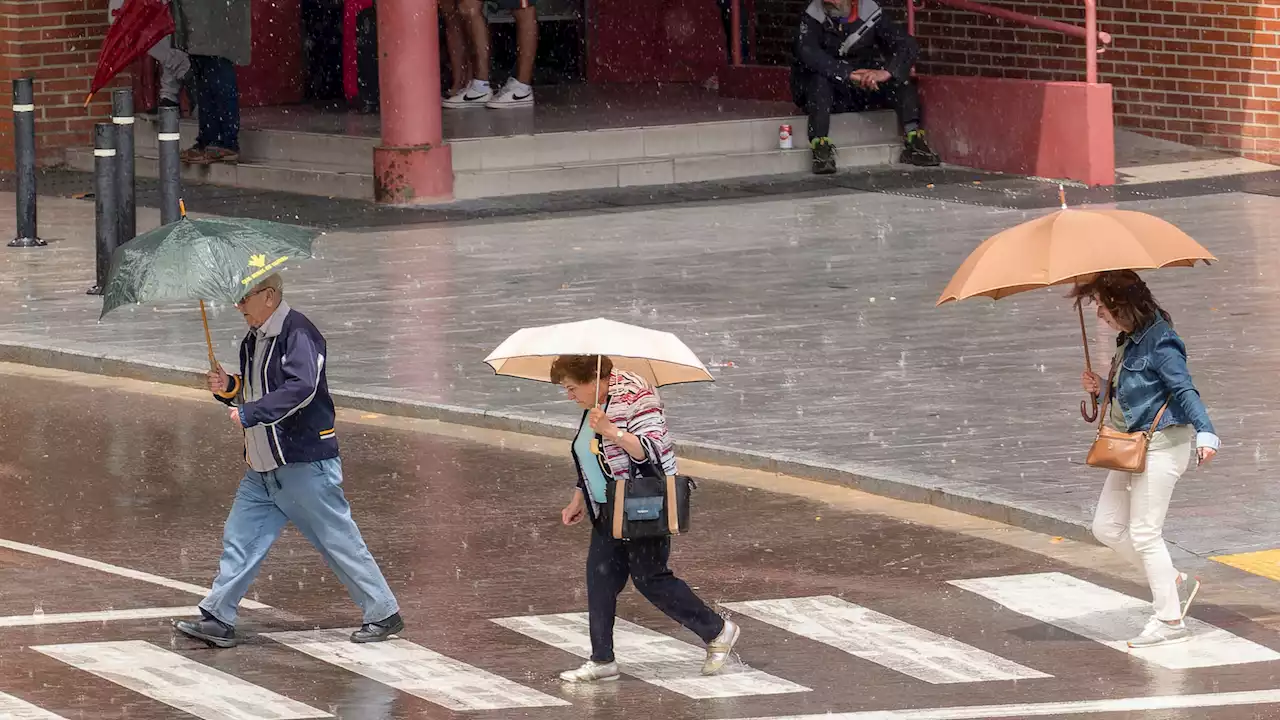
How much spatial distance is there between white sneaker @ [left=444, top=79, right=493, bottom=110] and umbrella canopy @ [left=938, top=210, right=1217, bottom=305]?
15330 millimetres

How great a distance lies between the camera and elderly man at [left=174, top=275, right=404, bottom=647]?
859 cm

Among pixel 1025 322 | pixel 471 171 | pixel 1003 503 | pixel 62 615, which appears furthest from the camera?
pixel 471 171

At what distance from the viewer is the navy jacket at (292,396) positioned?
333 inches

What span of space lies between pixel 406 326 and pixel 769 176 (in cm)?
760

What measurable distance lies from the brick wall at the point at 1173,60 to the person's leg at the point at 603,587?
15.0m

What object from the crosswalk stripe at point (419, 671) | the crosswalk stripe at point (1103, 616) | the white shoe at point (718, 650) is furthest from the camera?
the crosswalk stripe at point (1103, 616)

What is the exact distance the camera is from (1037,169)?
71.1ft

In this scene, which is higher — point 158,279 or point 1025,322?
point 158,279

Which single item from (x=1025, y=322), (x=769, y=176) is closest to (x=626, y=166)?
(x=769, y=176)

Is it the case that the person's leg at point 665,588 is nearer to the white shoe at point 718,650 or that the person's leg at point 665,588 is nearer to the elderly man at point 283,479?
the white shoe at point 718,650

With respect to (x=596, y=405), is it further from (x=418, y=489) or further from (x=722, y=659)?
(x=418, y=489)

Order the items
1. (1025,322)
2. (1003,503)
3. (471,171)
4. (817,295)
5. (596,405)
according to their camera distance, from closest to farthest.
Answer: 1. (596,405)
2. (1003,503)
3. (1025,322)
4. (817,295)
5. (471,171)

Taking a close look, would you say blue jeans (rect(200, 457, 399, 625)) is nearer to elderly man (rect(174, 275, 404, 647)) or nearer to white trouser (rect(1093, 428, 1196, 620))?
elderly man (rect(174, 275, 404, 647))

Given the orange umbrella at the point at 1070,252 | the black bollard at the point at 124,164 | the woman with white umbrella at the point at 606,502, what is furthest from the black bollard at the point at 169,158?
the orange umbrella at the point at 1070,252
